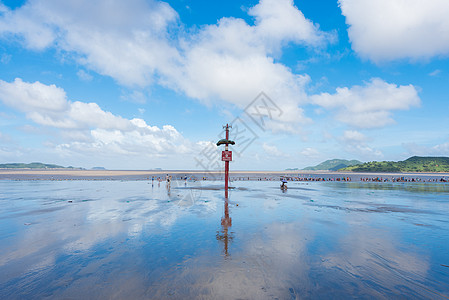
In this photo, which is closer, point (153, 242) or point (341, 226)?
point (153, 242)

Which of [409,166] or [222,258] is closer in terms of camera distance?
[222,258]

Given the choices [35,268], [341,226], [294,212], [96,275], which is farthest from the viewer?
[294,212]

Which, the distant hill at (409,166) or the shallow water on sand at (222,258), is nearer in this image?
the shallow water on sand at (222,258)

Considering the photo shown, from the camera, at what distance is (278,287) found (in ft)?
21.0

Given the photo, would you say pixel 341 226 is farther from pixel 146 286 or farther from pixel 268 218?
pixel 146 286

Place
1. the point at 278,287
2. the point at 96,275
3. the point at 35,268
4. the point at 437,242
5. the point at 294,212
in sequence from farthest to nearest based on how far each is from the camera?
the point at 294,212 → the point at 437,242 → the point at 35,268 → the point at 96,275 → the point at 278,287

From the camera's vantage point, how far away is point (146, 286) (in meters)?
6.42

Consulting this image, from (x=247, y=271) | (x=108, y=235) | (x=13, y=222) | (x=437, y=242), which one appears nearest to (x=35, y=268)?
(x=108, y=235)

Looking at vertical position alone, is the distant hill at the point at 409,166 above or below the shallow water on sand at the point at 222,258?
above

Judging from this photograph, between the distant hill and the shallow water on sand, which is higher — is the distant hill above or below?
above

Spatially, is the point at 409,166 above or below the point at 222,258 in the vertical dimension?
above

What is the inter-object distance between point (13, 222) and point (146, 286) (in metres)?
15.0

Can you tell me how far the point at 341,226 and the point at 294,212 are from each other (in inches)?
182

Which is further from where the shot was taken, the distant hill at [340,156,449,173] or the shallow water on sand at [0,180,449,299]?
the distant hill at [340,156,449,173]
